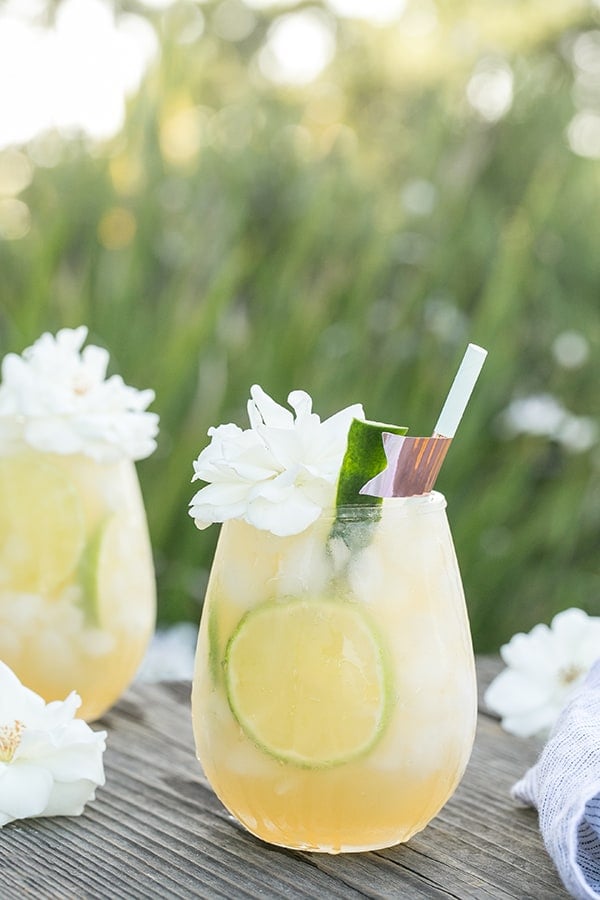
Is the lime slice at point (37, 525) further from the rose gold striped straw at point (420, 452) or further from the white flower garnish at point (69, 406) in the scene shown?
the rose gold striped straw at point (420, 452)

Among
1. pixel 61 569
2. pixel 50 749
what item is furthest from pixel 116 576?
pixel 50 749

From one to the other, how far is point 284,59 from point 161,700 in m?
4.72

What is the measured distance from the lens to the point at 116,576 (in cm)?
85

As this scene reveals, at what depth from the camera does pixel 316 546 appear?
61 cm

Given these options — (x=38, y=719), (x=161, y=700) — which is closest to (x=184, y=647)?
(x=161, y=700)

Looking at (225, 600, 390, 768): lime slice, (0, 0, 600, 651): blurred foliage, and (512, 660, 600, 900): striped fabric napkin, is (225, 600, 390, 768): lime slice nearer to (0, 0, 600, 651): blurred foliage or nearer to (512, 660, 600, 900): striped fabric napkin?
(512, 660, 600, 900): striped fabric napkin

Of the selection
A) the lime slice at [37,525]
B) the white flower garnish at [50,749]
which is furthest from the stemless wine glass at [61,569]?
the white flower garnish at [50,749]

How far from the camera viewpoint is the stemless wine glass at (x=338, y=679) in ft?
1.97

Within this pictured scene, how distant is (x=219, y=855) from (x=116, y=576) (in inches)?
10.6

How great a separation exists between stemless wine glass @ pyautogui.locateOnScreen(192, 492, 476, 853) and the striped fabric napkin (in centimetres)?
6

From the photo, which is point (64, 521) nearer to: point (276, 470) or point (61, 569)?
point (61, 569)

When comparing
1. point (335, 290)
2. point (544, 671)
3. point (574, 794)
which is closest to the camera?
point (574, 794)

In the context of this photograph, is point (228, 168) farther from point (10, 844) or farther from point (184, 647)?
point (10, 844)

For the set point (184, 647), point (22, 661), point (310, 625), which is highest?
point (310, 625)
